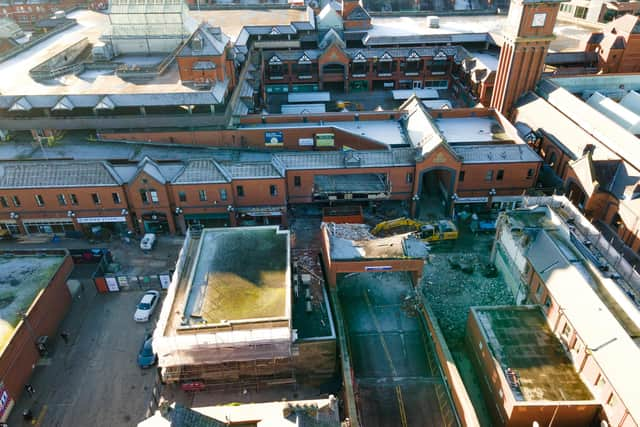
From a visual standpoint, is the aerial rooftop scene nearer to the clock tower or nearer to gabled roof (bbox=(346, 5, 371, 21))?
the clock tower

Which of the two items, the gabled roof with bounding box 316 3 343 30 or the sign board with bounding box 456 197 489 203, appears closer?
the sign board with bounding box 456 197 489 203

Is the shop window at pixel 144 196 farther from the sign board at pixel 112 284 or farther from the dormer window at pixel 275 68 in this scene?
the dormer window at pixel 275 68

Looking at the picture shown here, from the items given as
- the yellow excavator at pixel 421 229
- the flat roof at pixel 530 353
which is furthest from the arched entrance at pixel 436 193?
the flat roof at pixel 530 353

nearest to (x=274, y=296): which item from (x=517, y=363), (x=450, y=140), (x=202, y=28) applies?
(x=517, y=363)

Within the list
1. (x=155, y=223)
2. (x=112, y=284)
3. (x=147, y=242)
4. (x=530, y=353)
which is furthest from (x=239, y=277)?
(x=530, y=353)

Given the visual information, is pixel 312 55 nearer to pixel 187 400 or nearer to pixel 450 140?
pixel 450 140

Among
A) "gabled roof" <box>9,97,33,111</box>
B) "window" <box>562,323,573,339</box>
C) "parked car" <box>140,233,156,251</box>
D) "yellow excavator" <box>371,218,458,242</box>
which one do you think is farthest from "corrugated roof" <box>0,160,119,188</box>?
"window" <box>562,323,573,339</box>
